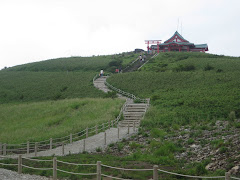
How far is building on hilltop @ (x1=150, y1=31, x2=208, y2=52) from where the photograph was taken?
9045 cm

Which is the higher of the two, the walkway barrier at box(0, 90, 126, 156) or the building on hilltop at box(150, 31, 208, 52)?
the building on hilltop at box(150, 31, 208, 52)

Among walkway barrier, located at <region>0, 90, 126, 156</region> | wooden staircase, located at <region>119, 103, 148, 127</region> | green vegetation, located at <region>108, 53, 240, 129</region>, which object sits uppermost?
green vegetation, located at <region>108, 53, 240, 129</region>

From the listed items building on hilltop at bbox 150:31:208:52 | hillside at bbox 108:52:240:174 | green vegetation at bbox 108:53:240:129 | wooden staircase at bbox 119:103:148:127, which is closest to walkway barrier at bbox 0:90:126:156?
wooden staircase at bbox 119:103:148:127

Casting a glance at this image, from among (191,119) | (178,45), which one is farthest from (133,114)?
(178,45)

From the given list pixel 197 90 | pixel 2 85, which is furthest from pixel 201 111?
pixel 2 85

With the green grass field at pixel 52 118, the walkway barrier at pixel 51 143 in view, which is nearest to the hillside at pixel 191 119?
the walkway barrier at pixel 51 143

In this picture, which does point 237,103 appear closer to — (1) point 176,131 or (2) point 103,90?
(1) point 176,131

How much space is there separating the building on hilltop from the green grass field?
191 ft

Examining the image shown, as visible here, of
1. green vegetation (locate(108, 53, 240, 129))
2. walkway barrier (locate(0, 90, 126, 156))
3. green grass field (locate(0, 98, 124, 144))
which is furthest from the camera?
green vegetation (locate(108, 53, 240, 129))

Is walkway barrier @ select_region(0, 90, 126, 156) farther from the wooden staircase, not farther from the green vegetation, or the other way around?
the green vegetation

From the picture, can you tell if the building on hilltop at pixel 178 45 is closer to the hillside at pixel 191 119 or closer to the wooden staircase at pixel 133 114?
the hillside at pixel 191 119

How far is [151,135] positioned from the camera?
896 inches

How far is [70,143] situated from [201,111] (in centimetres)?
1260

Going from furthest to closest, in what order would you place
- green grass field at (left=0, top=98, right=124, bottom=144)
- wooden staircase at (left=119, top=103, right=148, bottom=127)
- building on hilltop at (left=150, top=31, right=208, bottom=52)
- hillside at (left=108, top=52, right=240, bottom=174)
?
1. building on hilltop at (left=150, top=31, right=208, bottom=52)
2. wooden staircase at (left=119, top=103, right=148, bottom=127)
3. green grass field at (left=0, top=98, right=124, bottom=144)
4. hillside at (left=108, top=52, right=240, bottom=174)
